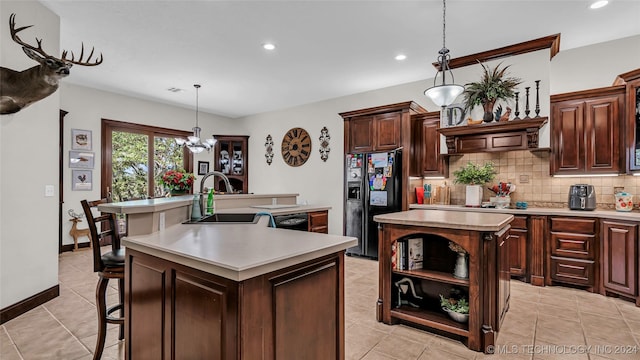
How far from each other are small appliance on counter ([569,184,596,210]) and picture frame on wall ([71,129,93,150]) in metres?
7.29

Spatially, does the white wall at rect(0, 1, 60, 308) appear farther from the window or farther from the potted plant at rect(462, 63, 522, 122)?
the potted plant at rect(462, 63, 522, 122)

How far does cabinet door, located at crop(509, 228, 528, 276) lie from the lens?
3646 millimetres

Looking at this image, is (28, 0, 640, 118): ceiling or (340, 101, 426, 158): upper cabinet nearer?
(28, 0, 640, 118): ceiling

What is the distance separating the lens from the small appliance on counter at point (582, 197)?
11.6ft

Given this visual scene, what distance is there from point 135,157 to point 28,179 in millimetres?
3417

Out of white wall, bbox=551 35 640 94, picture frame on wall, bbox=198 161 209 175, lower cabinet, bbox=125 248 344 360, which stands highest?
white wall, bbox=551 35 640 94

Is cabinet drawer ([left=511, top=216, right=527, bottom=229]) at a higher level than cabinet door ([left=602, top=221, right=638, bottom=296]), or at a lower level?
higher

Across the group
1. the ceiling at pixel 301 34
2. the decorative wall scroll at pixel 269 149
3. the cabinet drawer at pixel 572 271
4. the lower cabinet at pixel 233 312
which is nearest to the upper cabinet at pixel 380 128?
the ceiling at pixel 301 34

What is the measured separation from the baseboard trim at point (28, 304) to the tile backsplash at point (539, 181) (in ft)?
16.9

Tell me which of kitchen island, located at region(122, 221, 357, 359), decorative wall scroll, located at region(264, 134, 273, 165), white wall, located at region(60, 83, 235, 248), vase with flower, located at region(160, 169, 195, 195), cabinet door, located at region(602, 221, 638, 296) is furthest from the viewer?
decorative wall scroll, located at region(264, 134, 273, 165)

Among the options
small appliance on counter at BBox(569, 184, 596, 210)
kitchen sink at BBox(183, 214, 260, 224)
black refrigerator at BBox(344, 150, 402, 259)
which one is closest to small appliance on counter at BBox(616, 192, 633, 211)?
small appliance on counter at BBox(569, 184, 596, 210)

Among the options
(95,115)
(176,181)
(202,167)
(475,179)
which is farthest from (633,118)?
(95,115)

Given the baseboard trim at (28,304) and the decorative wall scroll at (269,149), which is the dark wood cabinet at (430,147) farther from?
the baseboard trim at (28,304)

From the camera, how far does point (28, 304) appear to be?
9.34ft
